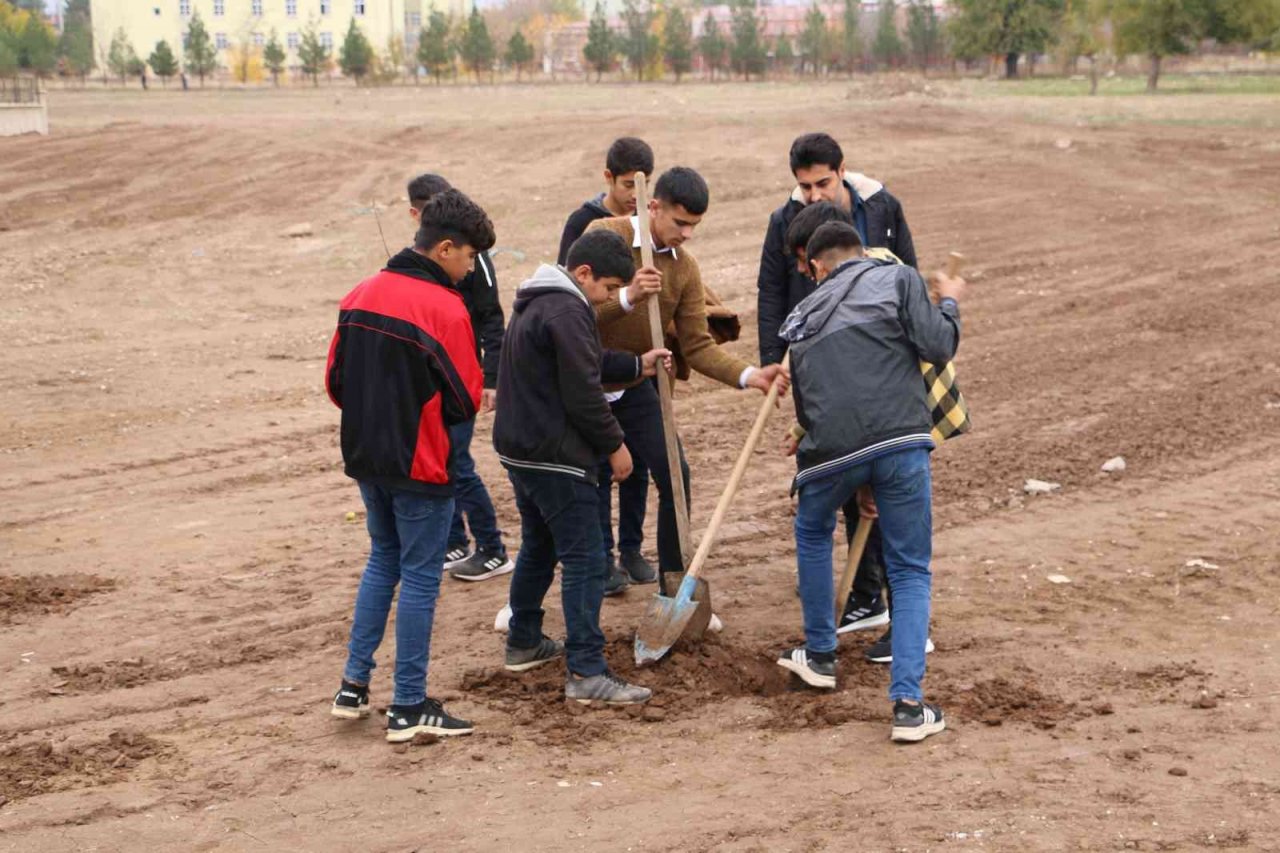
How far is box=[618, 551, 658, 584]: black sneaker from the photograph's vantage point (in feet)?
22.8

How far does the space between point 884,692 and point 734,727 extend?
68cm

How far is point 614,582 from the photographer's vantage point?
6734 mm

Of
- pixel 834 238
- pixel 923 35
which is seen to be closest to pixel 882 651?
pixel 834 238

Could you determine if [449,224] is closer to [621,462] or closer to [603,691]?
[621,462]

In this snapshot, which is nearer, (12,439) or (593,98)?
(12,439)

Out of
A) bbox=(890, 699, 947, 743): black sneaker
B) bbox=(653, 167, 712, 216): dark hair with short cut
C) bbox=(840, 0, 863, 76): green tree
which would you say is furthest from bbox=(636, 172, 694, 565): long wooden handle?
bbox=(840, 0, 863, 76): green tree

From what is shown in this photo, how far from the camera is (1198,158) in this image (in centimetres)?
2347

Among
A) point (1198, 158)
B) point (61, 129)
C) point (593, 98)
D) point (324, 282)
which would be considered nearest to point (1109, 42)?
point (593, 98)

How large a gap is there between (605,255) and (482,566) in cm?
234

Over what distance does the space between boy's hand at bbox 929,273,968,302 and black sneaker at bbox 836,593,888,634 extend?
1602 millimetres

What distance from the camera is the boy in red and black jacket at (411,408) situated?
4.91 m

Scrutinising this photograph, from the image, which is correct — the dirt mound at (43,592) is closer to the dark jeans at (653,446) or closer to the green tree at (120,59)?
the dark jeans at (653,446)

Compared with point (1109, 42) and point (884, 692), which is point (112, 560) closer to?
point (884, 692)

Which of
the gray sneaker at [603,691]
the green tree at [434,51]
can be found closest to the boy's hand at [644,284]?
the gray sneaker at [603,691]
